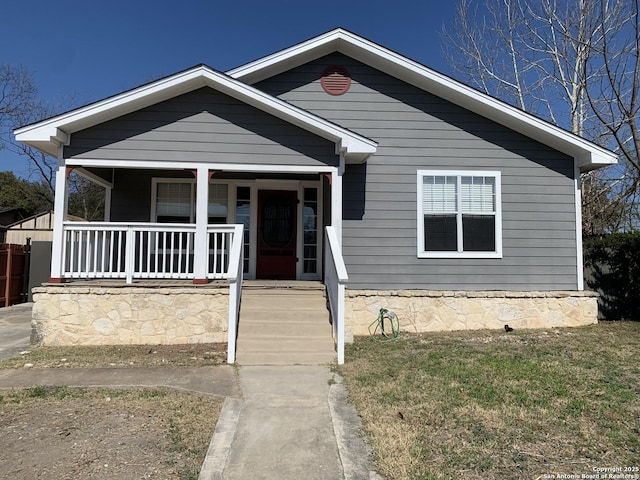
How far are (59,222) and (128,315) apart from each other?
194 cm

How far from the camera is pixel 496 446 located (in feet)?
11.2

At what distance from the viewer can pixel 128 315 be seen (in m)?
7.04

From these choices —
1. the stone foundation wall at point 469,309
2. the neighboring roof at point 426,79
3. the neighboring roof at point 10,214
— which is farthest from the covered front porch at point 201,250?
the neighboring roof at point 10,214

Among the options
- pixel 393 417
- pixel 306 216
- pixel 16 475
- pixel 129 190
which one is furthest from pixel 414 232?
pixel 16 475

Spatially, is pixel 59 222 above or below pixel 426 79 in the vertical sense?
below

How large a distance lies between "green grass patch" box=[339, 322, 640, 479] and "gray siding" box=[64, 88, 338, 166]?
3.56 meters

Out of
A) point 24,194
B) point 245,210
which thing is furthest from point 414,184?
point 24,194

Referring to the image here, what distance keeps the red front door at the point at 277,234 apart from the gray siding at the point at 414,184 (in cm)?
165

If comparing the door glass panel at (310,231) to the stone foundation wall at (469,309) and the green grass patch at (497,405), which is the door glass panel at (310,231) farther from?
the green grass patch at (497,405)

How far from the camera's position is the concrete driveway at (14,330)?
6.89 metres

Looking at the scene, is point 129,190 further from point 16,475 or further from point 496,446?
point 496,446

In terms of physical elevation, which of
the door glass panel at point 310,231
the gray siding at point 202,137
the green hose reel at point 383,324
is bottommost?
the green hose reel at point 383,324

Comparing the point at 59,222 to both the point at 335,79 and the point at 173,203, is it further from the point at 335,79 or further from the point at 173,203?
the point at 335,79

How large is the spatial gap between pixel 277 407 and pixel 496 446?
204cm
